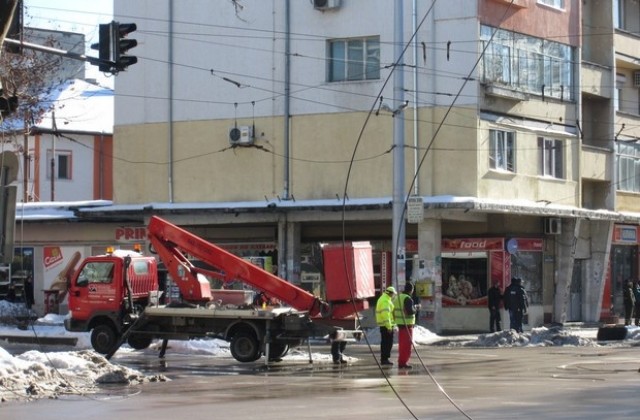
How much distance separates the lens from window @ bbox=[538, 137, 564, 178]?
42.5 meters

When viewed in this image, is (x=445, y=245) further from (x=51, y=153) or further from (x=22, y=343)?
(x=51, y=153)

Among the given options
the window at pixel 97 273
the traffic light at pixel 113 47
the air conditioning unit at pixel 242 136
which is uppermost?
the air conditioning unit at pixel 242 136

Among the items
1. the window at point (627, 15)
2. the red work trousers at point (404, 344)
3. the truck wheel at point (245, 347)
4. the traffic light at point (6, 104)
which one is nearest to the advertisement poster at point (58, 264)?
the window at point (627, 15)

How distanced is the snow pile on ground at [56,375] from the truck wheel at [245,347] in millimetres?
4289

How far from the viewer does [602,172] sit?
46.4 m

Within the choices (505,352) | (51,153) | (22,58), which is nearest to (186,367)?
(505,352)

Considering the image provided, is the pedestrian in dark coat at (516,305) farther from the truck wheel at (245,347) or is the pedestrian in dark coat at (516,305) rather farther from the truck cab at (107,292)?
the truck wheel at (245,347)

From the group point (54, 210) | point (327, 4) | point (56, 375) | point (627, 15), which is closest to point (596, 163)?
point (627, 15)

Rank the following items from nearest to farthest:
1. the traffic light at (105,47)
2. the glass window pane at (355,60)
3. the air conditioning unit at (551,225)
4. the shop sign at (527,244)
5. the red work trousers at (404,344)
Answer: the traffic light at (105,47) → the red work trousers at (404,344) → the glass window pane at (355,60) → the shop sign at (527,244) → the air conditioning unit at (551,225)

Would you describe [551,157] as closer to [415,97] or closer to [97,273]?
[415,97]

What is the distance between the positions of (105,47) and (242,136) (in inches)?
842

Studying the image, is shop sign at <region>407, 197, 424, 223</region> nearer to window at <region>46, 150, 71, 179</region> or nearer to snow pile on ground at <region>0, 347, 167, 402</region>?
snow pile on ground at <region>0, 347, 167, 402</region>

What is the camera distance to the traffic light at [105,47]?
816 inches

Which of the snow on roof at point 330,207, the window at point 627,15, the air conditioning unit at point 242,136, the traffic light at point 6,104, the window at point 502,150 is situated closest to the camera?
the traffic light at point 6,104
